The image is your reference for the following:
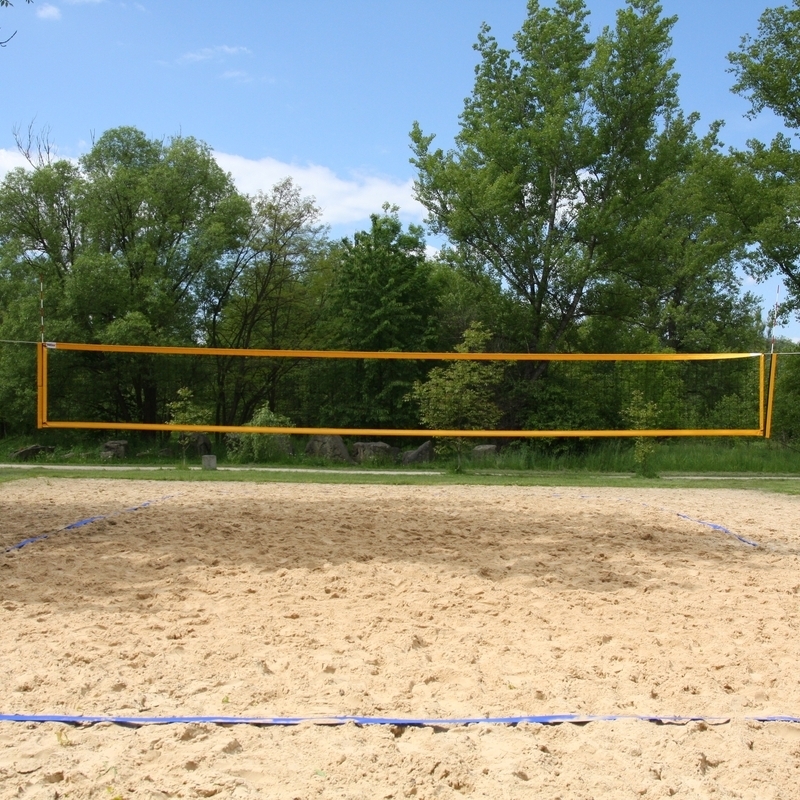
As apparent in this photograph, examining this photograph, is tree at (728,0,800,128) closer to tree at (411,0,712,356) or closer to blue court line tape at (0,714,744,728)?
tree at (411,0,712,356)

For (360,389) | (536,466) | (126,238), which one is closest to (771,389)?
(536,466)

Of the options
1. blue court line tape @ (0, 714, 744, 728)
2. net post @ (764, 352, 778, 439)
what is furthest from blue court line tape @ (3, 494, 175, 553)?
net post @ (764, 352, 778, 439)

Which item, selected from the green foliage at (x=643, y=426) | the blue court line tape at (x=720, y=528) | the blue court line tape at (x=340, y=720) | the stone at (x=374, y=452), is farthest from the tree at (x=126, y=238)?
the blue court line tape at (x=340, y=720)

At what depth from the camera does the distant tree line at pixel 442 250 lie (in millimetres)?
17391

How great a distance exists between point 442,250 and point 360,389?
14.6ft

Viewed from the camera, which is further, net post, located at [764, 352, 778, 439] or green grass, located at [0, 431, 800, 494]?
green grass, located at [0, 431, 800, 494]

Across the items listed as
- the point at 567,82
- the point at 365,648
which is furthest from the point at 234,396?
A: the point at 365,648

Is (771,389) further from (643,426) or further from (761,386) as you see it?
(643,426)

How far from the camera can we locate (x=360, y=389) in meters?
18.1

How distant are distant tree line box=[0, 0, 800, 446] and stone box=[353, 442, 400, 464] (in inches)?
57.5

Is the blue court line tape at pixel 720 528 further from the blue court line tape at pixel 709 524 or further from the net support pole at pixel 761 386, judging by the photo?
the net support pole at pixel 761 386

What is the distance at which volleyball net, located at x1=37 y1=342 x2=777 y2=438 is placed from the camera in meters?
15.7

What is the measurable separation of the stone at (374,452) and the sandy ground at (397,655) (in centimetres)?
971

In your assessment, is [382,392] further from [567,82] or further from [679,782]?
[679,782]
